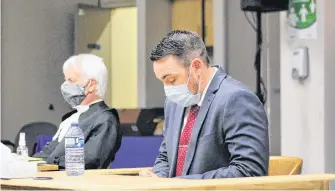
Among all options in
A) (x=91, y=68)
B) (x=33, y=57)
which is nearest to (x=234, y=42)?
(x=33, y=57)

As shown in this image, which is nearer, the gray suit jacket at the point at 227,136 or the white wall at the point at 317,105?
the gray suit jacket at the point at 227,136

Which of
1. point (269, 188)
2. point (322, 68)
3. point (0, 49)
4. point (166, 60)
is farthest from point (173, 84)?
point (0, 49)

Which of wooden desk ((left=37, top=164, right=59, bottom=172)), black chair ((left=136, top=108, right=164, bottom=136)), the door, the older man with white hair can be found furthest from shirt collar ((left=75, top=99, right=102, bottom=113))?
the door

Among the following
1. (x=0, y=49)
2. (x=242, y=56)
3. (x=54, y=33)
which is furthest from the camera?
(x=54, y=33)

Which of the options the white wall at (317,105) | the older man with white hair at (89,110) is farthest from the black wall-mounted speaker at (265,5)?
the older man with white hair at (89,110)

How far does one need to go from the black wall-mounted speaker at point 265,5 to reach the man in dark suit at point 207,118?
2399mm

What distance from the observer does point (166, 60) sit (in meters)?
3.39

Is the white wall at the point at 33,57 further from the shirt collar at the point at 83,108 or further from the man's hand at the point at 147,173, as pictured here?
the man's hand at the point at 147,173

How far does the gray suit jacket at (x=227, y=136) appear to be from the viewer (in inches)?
126

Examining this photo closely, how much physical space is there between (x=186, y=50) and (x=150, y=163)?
2.44 metres

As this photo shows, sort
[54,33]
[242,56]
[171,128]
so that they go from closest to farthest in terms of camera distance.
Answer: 1. [171,128]
2. [242,56]
3. [54,33]

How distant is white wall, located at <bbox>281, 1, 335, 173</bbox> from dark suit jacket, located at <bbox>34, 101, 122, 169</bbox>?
5.16 feet

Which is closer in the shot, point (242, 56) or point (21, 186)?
point (21, 186)

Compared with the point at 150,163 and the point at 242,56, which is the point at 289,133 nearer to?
the point at 150,163
